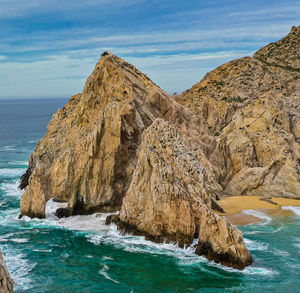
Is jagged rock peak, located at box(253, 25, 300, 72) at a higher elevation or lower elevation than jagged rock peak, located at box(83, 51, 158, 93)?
higher

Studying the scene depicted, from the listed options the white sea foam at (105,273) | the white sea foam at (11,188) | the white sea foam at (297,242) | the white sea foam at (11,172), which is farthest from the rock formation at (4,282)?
the white sea foam at (11,172)

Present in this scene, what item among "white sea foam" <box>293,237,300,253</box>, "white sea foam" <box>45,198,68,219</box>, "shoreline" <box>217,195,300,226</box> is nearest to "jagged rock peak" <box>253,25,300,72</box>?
"shoreline" <box>217,195,300,226</box>

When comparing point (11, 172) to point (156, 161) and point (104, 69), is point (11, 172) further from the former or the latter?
point (156, 161)

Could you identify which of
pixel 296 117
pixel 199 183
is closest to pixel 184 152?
pixel 199 183

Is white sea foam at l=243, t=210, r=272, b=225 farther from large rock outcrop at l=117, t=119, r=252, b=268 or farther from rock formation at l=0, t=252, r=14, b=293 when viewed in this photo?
rock formation at l=0, t=252, r=14, b=293

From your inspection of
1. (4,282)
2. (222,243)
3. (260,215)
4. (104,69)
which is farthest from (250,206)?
(4,282)

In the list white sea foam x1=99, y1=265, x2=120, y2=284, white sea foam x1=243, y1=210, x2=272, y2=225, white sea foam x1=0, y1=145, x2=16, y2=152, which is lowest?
white sea foam x1=99, y1=265, x2=120, y2=284

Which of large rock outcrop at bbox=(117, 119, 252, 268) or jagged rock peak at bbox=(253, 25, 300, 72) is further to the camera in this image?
jagged rock peak at bbox=(253, 25, 300, 72)
